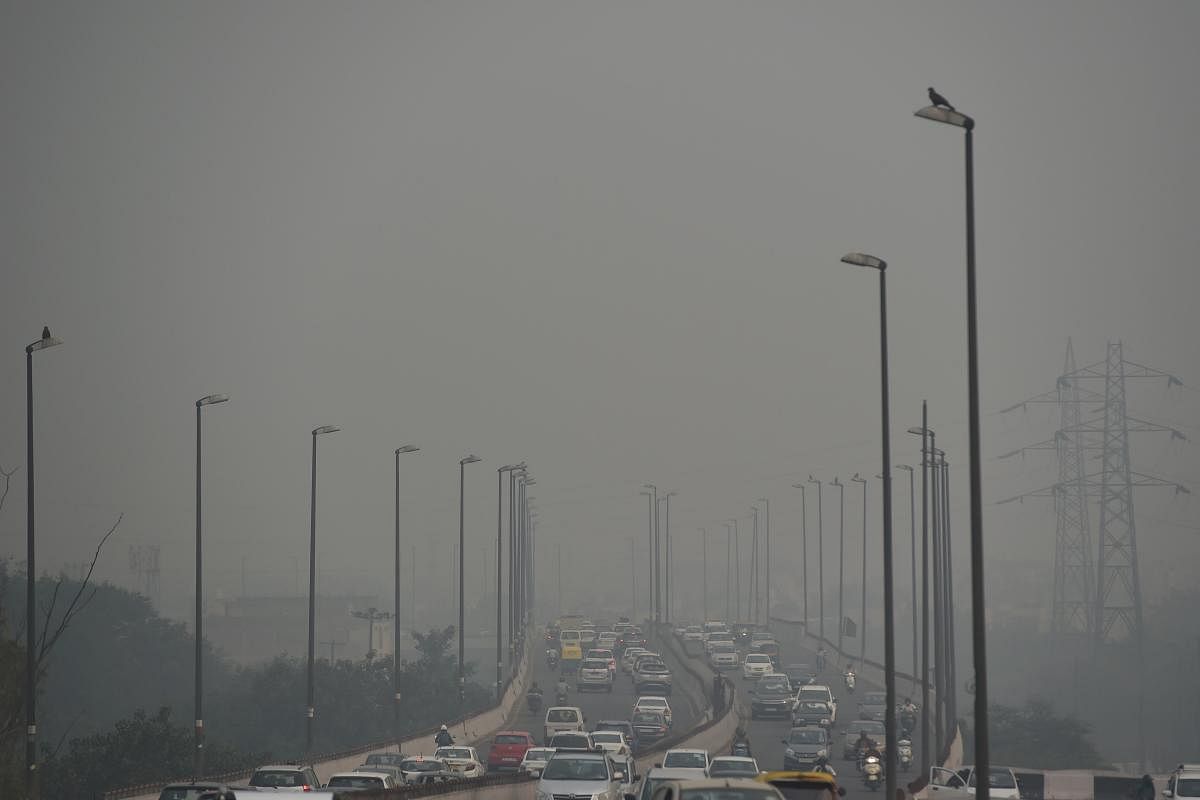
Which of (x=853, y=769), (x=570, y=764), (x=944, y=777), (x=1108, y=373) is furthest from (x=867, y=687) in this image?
(x=570, y=764)

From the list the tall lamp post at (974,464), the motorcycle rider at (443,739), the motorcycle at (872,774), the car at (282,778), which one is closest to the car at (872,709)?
the motorcycle rider at (443,739)

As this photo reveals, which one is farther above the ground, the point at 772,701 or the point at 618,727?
the point at 618,727

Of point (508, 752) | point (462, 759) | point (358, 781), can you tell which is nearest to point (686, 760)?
point (462, 759)

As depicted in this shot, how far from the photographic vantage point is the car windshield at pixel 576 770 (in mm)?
38875

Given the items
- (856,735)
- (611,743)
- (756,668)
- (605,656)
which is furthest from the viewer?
(605,656)

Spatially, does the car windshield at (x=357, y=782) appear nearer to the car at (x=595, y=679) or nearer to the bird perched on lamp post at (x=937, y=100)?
the bird perched on lamp post at (x=937, y=100)

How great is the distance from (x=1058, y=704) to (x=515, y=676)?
2718 inches

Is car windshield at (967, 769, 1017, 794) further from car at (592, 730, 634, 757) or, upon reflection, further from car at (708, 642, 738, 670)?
car at (708, 642, 738, 670)

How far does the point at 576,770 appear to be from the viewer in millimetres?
39312

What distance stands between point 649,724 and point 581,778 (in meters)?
43.7

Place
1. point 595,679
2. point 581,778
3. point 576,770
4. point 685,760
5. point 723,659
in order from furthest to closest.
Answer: point 723,659 < point 595,679 < point 685,760 < point 576,770 < point 581,778

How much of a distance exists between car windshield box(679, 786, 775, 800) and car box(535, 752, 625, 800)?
1663 centimetres

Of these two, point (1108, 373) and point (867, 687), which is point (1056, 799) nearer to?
point (1108, 373)

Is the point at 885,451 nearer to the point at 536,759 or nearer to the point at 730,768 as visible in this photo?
the point at 730,768
